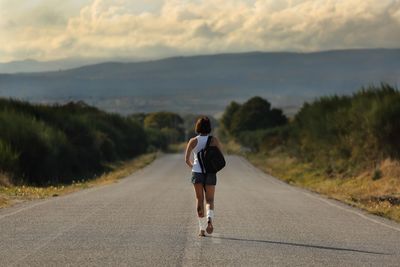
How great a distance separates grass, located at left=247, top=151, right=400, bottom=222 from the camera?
2092 cm

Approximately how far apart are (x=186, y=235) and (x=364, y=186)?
18.3 meters

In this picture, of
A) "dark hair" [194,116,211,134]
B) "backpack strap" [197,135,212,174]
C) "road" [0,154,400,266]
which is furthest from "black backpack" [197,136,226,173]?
"road" [0,154,400,266]

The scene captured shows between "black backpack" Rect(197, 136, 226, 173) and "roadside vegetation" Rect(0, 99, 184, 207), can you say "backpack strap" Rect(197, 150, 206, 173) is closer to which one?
"black backpack" Rect(197, 136, 226, 173)

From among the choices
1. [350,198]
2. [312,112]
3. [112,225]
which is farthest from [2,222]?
[312,112]

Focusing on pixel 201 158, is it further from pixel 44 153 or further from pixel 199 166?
pixel 44 153

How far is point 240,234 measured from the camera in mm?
13680

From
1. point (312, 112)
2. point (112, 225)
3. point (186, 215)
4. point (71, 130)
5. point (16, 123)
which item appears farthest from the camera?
point (71, 130)

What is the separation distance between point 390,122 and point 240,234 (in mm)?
21302

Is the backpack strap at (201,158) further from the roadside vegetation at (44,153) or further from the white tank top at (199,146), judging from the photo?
the roadside vegetation at (44,153)

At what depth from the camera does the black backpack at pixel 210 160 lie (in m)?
13.2

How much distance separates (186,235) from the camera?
1336 cm

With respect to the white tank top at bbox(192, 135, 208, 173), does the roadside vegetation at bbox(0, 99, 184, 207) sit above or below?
below

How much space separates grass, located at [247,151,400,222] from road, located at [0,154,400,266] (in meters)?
1.09

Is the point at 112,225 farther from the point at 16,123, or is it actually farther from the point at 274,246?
the point at 16,123
